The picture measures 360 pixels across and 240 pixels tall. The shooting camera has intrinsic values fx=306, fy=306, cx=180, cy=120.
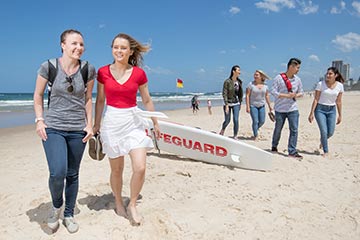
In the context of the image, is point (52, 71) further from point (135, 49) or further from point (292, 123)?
point (292, 123)

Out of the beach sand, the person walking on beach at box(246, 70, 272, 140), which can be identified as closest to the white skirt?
the beach sand

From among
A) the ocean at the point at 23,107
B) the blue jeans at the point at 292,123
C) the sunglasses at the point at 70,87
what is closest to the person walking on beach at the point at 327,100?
the blue jeans at the point at 292,123

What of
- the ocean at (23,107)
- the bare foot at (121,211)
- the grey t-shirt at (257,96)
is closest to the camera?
the bare foot at (121,211)

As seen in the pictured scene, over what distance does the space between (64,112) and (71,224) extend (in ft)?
3.25

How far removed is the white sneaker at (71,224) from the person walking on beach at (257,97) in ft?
16.1

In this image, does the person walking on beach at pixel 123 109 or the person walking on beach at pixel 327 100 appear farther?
the person walking on beach at pixel 327 100

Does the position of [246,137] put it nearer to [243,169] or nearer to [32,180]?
[243,169]

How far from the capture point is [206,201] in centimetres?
329

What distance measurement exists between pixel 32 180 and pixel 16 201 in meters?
0.87

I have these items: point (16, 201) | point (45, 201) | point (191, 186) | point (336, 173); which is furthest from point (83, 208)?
point (336, 173)

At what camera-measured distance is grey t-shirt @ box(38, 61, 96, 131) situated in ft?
7.82

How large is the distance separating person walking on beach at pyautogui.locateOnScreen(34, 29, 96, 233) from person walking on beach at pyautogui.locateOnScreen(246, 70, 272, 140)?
4.86 metres

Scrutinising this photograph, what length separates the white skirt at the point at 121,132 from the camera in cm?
263

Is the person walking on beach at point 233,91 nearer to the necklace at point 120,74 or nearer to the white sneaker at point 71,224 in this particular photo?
the necklace at point 120,74
